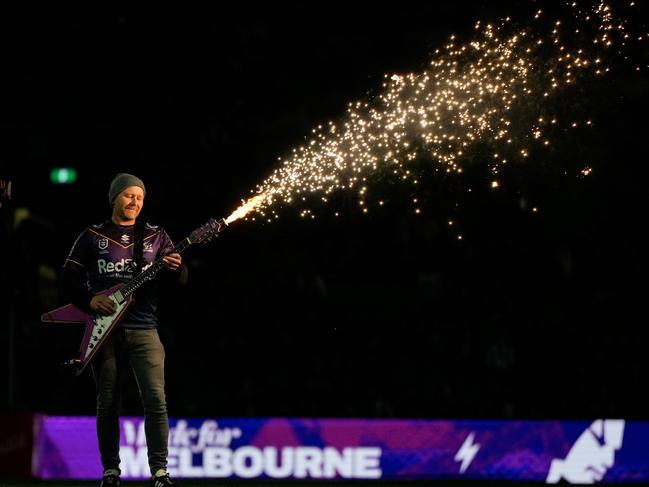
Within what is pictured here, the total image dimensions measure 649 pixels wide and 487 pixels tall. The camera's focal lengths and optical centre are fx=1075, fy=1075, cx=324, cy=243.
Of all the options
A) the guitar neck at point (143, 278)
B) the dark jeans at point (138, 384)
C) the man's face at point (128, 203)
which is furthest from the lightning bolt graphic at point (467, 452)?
the man's face at point (128, 203)

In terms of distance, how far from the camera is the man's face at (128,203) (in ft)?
24.1

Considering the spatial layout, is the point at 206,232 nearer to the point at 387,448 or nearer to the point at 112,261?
the point at 112,261

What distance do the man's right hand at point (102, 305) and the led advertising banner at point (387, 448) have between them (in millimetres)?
3086

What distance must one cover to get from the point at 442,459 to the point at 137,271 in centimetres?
403

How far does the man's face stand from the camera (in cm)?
736

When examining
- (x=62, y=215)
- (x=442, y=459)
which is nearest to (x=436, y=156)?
(x=442, y=459)

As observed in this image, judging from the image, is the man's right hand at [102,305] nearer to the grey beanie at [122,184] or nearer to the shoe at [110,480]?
the grey beanie at [122,184]

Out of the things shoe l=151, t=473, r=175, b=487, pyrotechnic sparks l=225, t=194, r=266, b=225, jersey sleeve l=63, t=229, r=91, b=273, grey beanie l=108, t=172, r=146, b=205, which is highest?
grey beanie l=108, t=172, r=146, b=205

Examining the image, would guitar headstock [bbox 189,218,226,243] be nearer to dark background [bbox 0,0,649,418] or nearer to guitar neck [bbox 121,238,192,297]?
guitar neck [bbox 121,238,192,297]

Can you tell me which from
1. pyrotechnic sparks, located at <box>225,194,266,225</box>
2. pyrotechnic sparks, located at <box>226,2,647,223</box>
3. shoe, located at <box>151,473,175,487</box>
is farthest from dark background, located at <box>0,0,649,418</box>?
shoe, located at <box>151,473,175,487</box>

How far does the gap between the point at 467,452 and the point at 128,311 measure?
13.6ft

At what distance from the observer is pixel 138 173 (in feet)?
51.2

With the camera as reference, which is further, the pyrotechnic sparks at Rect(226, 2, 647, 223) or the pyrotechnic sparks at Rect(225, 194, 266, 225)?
the pyrotechnic sparks at Rect(226, 2, 647, 223)

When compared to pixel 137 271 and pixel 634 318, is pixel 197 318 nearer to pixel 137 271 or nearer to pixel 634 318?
pixel 634 318
